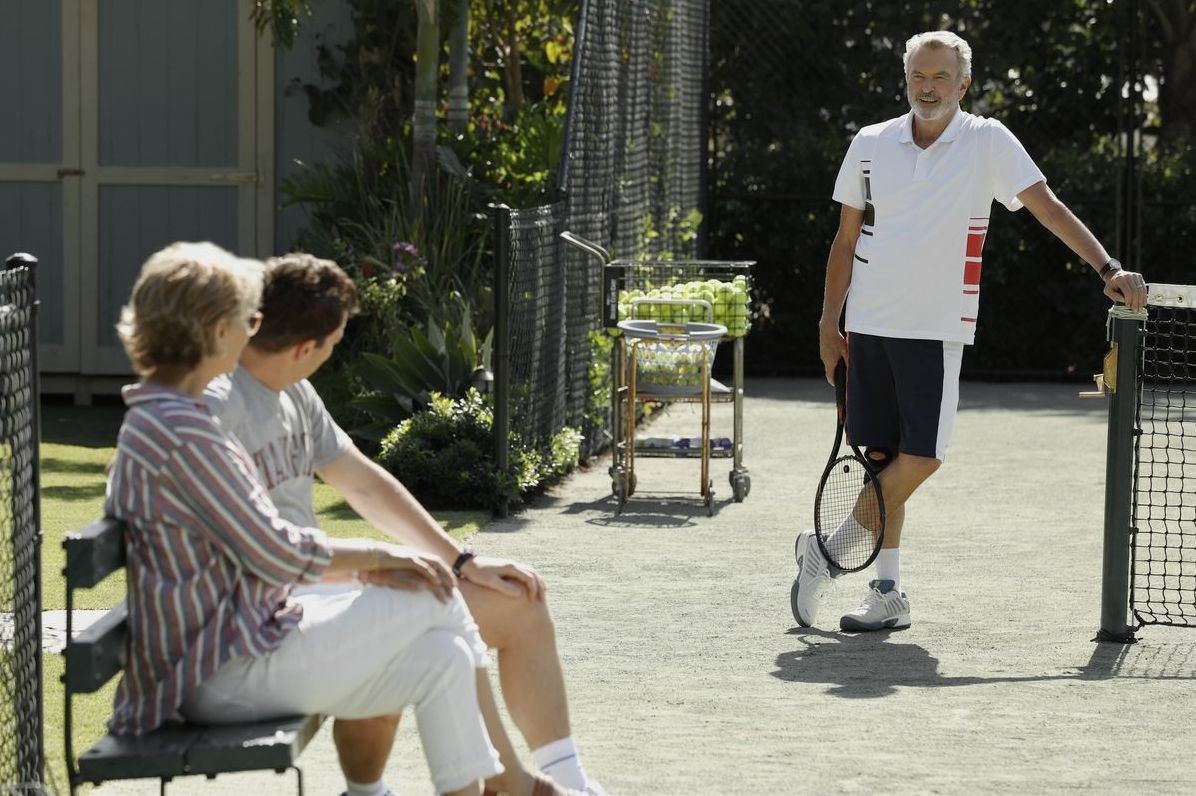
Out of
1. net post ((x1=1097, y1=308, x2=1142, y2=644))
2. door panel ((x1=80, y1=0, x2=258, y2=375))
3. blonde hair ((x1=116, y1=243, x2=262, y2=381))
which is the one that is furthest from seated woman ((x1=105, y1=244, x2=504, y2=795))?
door panel ((x1=80, y1=0, x2=258, y2=375))

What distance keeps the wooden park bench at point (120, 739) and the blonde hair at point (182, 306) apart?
0.32 meters

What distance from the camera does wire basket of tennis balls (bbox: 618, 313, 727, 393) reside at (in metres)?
8.73

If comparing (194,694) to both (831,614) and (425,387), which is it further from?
(425,387)

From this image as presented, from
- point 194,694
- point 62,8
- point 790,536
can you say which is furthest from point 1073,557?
point 62,8

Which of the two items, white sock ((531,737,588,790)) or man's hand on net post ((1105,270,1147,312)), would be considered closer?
white sock ((531,737,588,790))

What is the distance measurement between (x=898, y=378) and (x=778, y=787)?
206 centimetres

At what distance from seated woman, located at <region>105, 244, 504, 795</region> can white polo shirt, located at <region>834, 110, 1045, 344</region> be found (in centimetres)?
290

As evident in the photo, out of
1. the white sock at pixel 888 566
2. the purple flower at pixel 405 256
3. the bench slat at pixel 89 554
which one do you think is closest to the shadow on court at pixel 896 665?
the white sock at pixel 888 566

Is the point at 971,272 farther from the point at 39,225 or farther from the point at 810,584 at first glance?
the point at 39,225

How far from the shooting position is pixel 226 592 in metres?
3.59

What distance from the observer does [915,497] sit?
9.35m

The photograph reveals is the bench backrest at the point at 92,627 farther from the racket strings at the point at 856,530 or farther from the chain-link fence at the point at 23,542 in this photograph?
the racket strings at the point at 856,530

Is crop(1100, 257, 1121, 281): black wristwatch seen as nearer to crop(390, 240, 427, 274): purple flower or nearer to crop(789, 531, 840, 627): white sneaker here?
crop(789, 531, 840, 627): white sneaker

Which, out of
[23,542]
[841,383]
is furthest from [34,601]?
[841,383]
